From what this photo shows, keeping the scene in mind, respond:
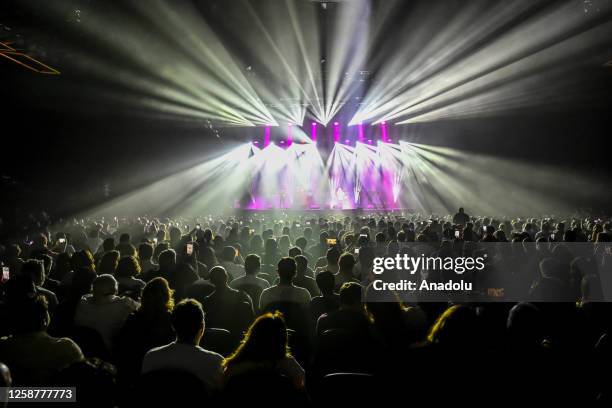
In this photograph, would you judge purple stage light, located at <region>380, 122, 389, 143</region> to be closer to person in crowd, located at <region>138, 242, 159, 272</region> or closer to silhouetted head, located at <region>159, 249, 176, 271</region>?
person in crowd, located at <region>138, 242, 159, 272</region>

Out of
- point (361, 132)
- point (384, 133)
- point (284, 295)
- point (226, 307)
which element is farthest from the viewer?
point (361, 132)

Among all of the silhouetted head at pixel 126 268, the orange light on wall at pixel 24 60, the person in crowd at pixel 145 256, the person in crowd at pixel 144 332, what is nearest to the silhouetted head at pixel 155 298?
the person in crowd at pixel 144 332

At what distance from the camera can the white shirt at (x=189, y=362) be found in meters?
3.35

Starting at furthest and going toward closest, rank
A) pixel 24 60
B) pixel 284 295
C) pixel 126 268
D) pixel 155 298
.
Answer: pixel 24 60, pixel 126 268, pixel 284 295, pixel 155 298

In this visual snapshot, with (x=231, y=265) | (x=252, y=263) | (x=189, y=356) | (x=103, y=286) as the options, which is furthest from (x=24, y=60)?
(x=189, y=356)

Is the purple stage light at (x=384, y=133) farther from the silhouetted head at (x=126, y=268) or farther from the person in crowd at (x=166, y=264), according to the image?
the silhouetted head at (x=126, y=268)

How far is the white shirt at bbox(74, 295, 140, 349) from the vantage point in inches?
189

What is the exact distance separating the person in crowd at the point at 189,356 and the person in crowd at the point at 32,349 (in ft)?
1.81

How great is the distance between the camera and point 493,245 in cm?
869

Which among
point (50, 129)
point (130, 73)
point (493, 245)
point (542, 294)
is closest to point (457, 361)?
point (542, 294)

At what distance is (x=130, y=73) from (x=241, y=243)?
8.26 m

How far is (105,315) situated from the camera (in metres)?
4.84

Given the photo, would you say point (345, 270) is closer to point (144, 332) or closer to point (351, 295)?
point (351, 295)

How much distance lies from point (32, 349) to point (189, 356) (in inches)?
42.5
